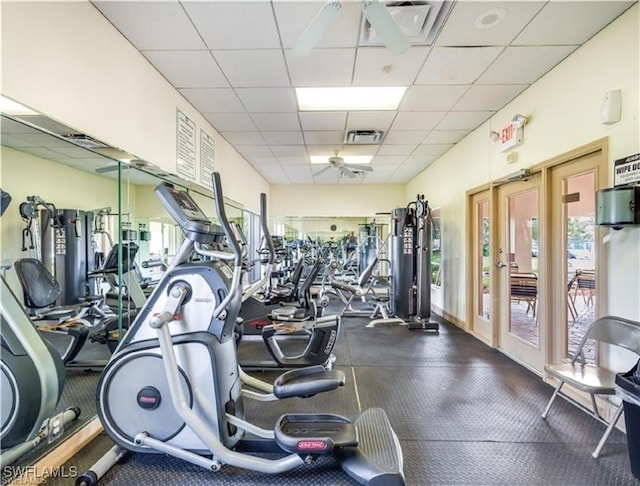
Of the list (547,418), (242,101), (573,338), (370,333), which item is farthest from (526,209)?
(242,101)

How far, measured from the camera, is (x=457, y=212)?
539cm

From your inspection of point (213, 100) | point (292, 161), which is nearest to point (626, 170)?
point (213, 100)

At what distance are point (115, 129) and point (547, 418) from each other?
3.88 metres

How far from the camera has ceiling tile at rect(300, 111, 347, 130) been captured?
407 centimetres

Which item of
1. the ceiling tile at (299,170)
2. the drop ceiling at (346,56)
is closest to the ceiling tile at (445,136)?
the drop ceiling at (346,56)

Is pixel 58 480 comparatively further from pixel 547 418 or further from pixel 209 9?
pixel 547 418

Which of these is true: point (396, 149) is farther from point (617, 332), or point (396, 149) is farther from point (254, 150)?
point (617, 332)

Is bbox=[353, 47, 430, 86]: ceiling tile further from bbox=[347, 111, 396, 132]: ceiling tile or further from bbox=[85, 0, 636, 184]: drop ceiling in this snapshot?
bbox=[347, 111, 396, 132]: ceiling tile

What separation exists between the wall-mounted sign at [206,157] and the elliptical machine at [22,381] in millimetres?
2356

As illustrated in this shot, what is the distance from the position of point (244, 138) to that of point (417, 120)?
8.18ft

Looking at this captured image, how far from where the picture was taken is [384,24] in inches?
77.8

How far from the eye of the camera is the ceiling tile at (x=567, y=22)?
88.1 inches

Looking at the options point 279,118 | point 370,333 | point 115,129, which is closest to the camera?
point 115,129

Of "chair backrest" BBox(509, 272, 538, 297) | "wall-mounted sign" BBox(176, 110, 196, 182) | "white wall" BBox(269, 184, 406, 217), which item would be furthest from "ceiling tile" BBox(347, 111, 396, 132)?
"white wall" BBox(269, 184, 406, 217)
